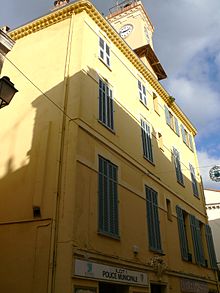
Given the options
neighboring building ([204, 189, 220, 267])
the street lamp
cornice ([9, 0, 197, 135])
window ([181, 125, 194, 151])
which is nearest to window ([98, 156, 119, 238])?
the street lamp

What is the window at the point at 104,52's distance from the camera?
12.4 m

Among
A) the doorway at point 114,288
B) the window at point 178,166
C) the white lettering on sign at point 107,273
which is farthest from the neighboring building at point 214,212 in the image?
the doorway at point 114,288

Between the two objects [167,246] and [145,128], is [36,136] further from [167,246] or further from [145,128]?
[167,246]

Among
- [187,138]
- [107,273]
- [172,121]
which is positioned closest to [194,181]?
[187,138]

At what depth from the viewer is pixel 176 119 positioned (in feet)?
63.0

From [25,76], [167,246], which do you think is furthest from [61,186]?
[167,246]

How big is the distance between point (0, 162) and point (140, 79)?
7.79m

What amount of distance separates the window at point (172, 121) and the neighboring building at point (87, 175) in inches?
55.8

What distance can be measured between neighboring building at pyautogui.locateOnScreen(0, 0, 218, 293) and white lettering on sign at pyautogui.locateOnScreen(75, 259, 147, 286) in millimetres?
27

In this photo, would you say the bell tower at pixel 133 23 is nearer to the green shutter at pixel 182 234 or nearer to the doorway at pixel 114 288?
the green shutter at pixel 182 234

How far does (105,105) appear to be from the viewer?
37.5 ft

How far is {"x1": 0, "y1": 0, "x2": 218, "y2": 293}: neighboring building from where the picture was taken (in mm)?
8125

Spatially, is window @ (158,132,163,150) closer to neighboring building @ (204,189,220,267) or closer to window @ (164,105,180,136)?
window @ (164,105,180,136)

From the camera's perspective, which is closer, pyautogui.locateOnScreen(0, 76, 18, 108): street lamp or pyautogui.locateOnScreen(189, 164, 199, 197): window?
pyautogui.locateOnScreen(0, 76, 18, 108): street lamp
